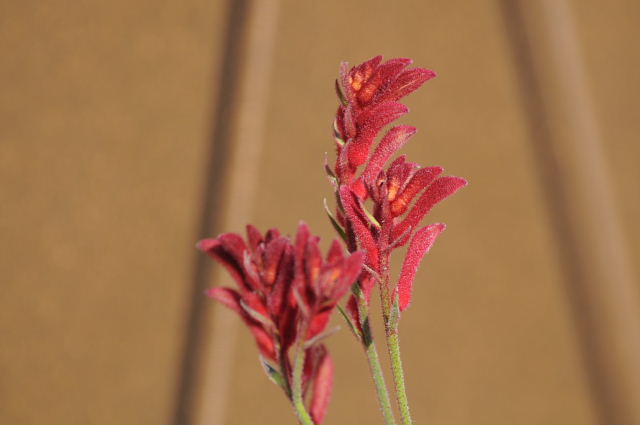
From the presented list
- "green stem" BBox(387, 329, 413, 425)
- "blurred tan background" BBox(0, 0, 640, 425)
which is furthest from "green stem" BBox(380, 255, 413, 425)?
"blurred tan background" BBox(0, 0, 640, 425)

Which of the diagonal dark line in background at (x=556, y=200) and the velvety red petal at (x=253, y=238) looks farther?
the diagonal dark line in background at (x=556, y=200)

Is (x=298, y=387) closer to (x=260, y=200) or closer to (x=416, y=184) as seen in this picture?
(x=416, y=184)

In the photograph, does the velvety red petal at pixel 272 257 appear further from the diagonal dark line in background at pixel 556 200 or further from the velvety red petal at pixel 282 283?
the diagonal dark line in background at pixel 556 200

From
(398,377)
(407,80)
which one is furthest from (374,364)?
(407,80)

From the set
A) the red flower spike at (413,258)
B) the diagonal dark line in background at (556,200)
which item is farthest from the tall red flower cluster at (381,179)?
the diagonal dark line in background at (556,200)

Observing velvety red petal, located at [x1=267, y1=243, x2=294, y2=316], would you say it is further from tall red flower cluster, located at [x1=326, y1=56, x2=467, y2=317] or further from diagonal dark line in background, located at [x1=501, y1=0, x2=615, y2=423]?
diagonal dark line in background, located at [x1=501, y1=0, x2=615, y2=423]

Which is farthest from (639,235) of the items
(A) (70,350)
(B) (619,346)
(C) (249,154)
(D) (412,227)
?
(A) (70,350)
